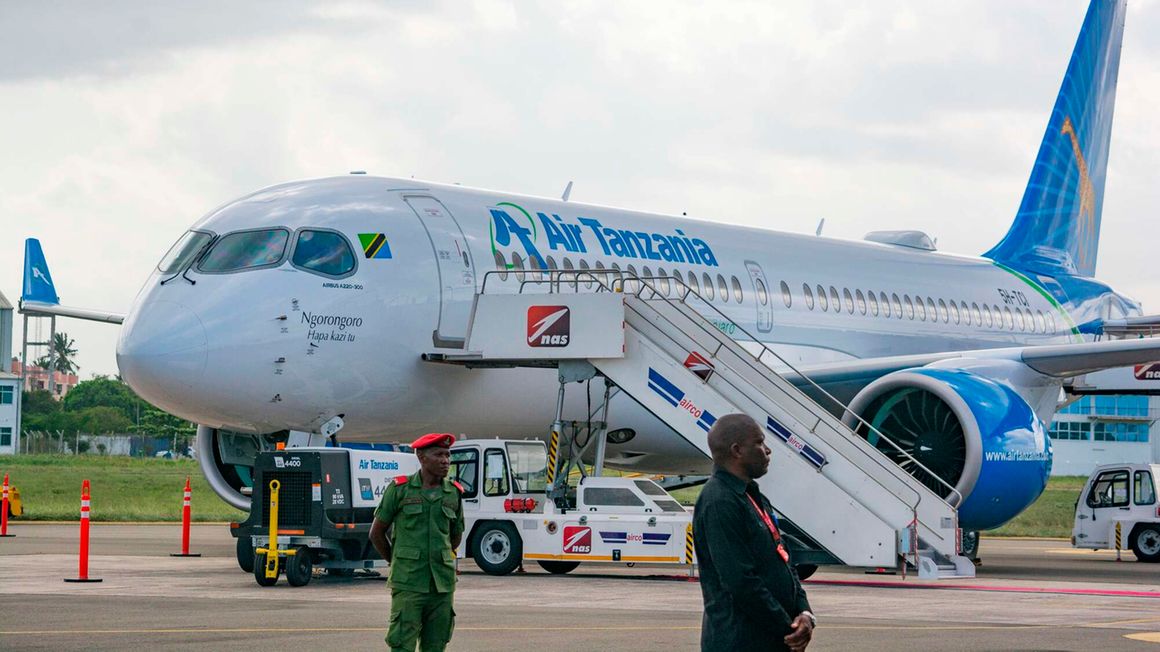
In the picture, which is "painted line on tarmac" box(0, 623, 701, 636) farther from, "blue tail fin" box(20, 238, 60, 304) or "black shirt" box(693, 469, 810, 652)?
"blue tail fin" box(20, 238, 60, 304)

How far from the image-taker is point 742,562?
606 cm

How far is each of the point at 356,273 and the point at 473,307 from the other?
1.31m

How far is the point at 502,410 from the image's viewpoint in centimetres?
1884

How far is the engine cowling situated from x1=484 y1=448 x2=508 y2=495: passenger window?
4.02 meters

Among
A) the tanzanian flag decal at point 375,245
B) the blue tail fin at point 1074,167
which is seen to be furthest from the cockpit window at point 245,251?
the blue tail fin at point 1074,167

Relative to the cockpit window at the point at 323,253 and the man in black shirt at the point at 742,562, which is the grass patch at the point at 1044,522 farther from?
the man in black shirt at the point at 742,562

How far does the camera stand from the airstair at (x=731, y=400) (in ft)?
56.4

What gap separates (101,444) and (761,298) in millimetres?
85310

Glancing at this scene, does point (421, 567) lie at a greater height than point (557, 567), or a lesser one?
greater

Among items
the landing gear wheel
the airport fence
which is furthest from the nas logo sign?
the airport fence

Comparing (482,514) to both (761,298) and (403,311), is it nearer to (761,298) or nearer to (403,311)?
(403,311)

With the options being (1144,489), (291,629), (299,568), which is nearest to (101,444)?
(1144,489)

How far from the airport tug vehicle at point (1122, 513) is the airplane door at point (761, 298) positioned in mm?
6339

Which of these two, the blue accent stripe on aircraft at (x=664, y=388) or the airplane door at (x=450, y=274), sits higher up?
the airplane door at (x=450, y=274)
